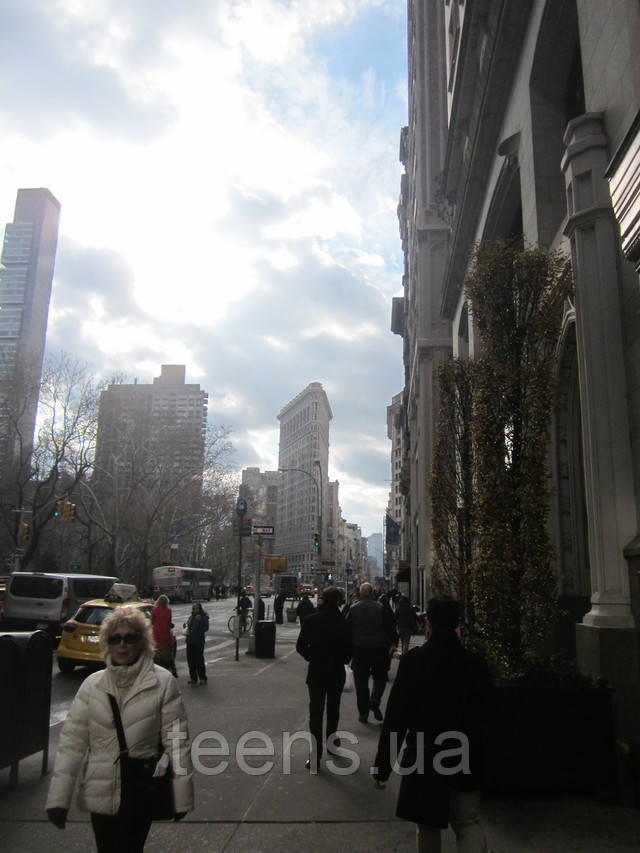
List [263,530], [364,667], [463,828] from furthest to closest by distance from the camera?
[263,530] < [364,667] < [463,828]

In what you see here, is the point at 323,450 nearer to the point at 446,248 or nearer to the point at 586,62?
the point at 446,248

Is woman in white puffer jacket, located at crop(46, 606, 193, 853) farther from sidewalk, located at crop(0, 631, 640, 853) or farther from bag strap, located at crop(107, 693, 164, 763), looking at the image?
sidewalk, located at crop(0, 631, 640, 853)

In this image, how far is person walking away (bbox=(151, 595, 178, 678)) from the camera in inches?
472

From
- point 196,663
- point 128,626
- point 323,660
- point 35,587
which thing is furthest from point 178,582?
point 128,626

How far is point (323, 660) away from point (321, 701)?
0.41 metres

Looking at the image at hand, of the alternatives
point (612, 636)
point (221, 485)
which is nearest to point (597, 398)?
point (612, 636)

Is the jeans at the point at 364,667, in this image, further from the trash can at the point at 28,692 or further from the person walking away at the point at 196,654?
the person walking away at the point at 196,654

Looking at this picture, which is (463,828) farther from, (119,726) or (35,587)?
(35,587)

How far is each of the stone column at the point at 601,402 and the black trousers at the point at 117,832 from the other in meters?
5.65

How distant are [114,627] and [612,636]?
231 inches

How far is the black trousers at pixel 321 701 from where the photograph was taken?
684 centimetres

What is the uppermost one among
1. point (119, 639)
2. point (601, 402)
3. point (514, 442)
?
point (601, 402)

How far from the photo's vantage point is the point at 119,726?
10.5ft

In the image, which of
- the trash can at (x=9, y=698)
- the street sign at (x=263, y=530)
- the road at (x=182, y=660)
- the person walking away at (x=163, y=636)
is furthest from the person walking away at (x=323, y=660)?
the street sign at (x=263, y=530)
